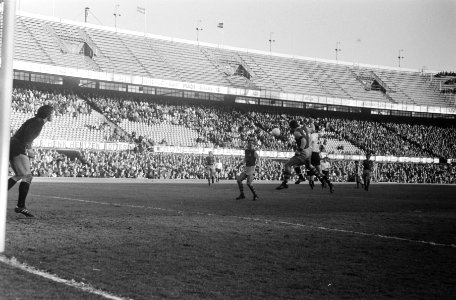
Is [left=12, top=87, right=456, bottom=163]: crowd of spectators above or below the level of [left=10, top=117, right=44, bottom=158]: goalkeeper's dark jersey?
above

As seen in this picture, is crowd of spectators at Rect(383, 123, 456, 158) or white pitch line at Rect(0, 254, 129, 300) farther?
crowd of spectators at Rect(383, 123, 456, 158)

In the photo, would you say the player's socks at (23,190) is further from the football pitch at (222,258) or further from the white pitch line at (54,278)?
the white pitch line at (54,278)

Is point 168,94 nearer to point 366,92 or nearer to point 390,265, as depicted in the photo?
point 366,92

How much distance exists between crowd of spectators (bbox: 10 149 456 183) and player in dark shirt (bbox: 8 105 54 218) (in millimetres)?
34158

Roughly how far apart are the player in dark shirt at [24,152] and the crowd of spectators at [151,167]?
112ft

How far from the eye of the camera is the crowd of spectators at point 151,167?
154 ft

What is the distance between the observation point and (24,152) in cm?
1173

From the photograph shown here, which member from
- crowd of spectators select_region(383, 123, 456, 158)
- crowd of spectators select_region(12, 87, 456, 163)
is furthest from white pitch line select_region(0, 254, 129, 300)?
crowd of spectators select_region(383, 123, 456, 158)

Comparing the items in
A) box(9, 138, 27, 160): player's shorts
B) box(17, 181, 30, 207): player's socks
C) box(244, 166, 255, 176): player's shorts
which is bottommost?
box(17, 181, 30, 207): player's socks

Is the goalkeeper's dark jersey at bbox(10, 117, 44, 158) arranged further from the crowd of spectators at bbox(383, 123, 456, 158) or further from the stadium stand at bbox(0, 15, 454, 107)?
the crowd of spectators at bbox(383, 123, 456, 158)

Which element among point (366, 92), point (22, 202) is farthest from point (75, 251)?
point (366, 92)

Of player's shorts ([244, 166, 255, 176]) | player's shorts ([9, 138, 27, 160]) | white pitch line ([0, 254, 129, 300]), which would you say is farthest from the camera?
player's shorts ([244, 166, 255, 176])

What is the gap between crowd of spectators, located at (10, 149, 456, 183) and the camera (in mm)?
46812

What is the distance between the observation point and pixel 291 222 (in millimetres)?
12586
